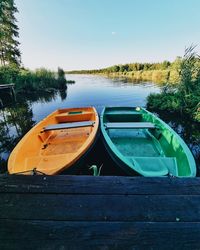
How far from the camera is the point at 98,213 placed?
133 cm

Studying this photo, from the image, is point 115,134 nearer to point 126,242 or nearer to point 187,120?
point 126,242

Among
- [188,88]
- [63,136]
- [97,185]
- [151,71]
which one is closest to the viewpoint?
[97,185]

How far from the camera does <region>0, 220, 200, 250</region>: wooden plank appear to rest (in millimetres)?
1074

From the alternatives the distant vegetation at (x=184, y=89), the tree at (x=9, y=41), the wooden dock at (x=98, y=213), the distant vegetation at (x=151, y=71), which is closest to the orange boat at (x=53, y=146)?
the wooden dock at (x=98, y=213)

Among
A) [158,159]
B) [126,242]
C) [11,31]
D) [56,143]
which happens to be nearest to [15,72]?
[11,31]

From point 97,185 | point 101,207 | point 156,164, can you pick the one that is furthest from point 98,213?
point 156,164

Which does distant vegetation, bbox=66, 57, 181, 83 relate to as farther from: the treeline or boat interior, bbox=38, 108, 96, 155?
the treeline

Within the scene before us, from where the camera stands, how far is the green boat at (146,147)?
2.44 metres

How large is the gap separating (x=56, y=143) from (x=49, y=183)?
2178 millimetres

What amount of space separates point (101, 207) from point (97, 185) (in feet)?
0.95

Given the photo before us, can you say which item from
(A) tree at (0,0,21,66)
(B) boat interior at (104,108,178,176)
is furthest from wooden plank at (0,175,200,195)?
(A) tree at (0,0,21,66)

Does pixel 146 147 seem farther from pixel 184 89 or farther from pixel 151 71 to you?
pixel 151 71

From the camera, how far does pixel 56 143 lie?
3.81 m

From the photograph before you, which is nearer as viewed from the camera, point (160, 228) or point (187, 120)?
point (160, 228)
